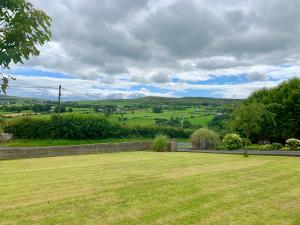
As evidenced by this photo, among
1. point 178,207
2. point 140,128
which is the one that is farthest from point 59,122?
point 178,207

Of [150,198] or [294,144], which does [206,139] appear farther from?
[150,198]

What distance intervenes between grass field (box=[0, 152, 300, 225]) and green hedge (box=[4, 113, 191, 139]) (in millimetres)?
21000

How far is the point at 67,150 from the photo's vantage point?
2308cm

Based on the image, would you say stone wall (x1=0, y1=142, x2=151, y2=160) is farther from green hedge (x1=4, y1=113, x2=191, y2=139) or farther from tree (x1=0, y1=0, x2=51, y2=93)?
tree (x1=0, y1=0, x2=51, y2=93)

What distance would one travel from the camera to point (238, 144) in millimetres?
28609

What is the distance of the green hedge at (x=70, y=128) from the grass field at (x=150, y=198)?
68.9 feet

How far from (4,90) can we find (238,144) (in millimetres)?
26810

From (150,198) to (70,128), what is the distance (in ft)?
87.0

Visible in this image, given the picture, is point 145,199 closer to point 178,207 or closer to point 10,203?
point 178,207

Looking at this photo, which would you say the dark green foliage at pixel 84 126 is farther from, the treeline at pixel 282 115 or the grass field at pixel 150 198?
the grass field at pixel 150 198

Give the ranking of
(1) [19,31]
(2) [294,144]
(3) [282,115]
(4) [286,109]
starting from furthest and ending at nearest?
(3) [282,115]
(4) [286,109]
(2) [294,144]
(1) [19,31]

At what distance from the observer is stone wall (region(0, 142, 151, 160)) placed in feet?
64.7

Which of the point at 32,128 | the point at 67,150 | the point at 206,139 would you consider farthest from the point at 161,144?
the point at 32,128

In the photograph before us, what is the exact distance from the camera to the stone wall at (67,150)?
1972 centimetres
